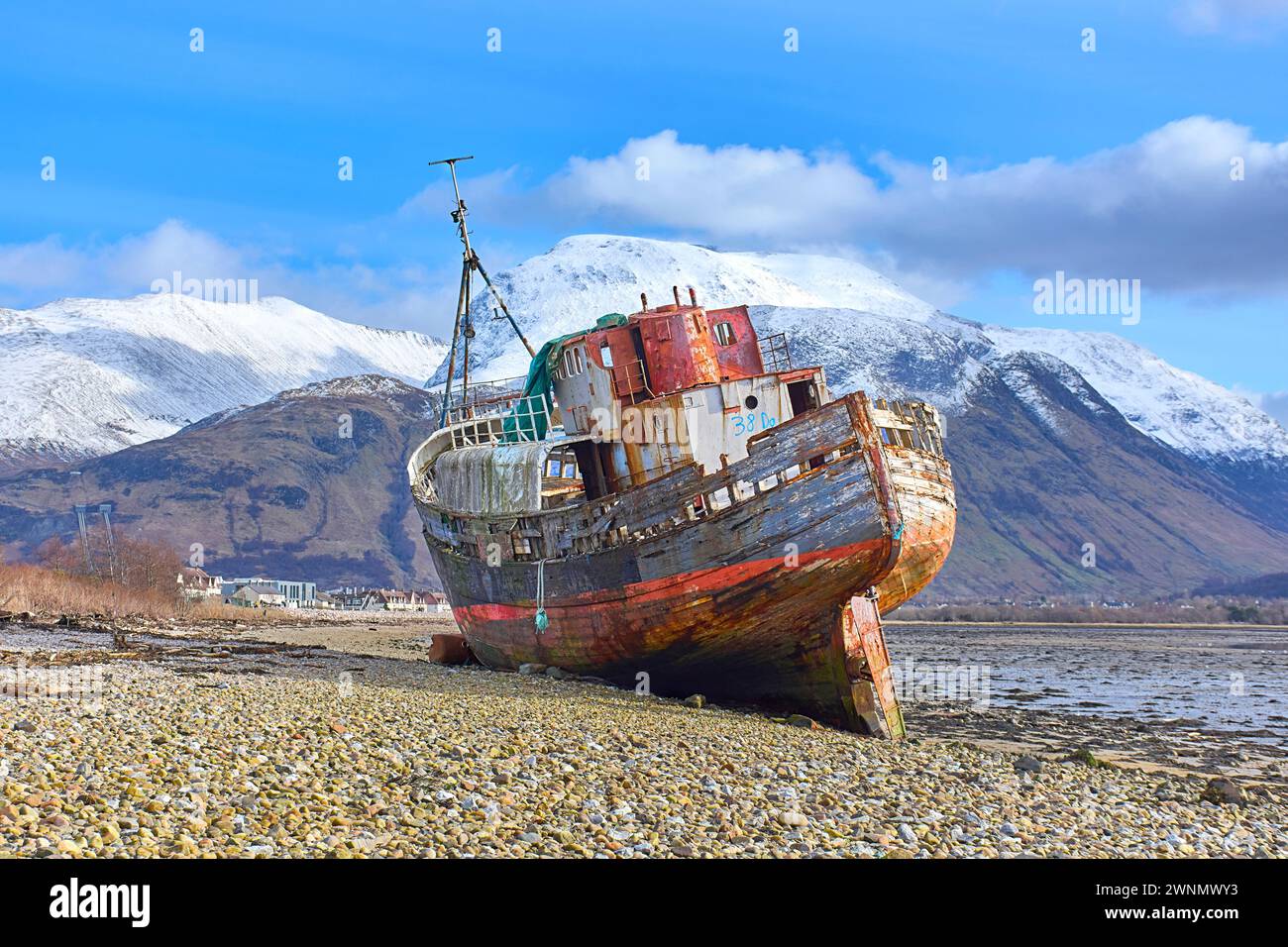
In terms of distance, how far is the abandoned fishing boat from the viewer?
2150cm

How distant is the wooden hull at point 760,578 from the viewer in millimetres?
21312

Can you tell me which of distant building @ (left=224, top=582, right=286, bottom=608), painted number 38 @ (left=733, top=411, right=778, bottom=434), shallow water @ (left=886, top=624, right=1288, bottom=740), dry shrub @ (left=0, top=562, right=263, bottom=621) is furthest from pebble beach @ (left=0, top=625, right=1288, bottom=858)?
distant building @ (left=224, top=582, right=286, bottom=608)

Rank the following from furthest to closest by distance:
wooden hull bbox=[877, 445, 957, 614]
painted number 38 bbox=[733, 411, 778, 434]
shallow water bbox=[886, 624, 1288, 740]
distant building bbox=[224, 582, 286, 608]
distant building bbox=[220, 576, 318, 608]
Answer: distant building bbox=[220, 576, 318, 608] → distant building bbox=[224, 582, 286, 608] → shallow water bbox=[886, 624, 1288, 740] → painted number 38 bbox=[733, 411, 778, 434] → wooden hull bbox=[877, 445, 957, 614]

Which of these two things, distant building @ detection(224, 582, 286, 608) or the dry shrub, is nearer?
the dry shrub

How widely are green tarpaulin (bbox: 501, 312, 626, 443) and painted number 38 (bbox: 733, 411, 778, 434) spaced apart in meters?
3.96

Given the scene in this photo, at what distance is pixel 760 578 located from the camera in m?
21.8

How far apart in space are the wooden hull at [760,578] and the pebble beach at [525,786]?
188 centimetres

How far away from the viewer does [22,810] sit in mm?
8758

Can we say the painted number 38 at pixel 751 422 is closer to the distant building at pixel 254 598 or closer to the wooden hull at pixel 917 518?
the wooden hull at pixel 917 518

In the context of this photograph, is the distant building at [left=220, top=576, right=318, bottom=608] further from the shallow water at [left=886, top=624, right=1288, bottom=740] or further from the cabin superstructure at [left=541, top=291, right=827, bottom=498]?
the cabin superstructure at [left=541, top=291, right=827, bottom=498]

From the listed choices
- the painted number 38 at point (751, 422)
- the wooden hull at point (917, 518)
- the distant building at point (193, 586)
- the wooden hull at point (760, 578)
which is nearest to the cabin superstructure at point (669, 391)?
the painted number 38 at point (751, 422)

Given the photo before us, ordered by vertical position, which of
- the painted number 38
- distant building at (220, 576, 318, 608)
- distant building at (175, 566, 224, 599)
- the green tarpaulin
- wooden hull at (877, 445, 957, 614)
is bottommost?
distant building at (220, 576, 318, 608)
